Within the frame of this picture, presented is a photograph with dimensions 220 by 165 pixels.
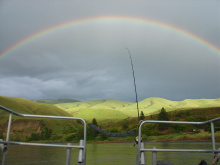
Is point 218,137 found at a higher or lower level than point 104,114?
lower

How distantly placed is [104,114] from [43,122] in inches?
3584

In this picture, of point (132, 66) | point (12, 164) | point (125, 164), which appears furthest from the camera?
point (132, 66)

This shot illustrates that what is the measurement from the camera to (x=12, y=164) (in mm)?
10859

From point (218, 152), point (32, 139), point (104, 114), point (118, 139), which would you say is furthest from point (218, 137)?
point (104, 114)

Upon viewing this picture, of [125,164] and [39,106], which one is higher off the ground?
[39,106]

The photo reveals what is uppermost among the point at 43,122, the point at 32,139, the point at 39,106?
the point at 39,106

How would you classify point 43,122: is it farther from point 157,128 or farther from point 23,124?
point 157,128

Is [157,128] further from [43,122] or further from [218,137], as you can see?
[43,122]

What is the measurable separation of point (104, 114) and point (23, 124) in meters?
96.4

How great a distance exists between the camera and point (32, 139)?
5847cm

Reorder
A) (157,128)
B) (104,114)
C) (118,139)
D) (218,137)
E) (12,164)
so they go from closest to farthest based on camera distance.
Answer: (12,164), (218,137), (118,139), (157,128), (104,114)

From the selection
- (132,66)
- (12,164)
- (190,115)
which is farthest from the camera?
(190,115)

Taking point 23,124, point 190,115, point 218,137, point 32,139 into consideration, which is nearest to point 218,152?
point 218,137

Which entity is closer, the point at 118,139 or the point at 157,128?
the point at 118,139
